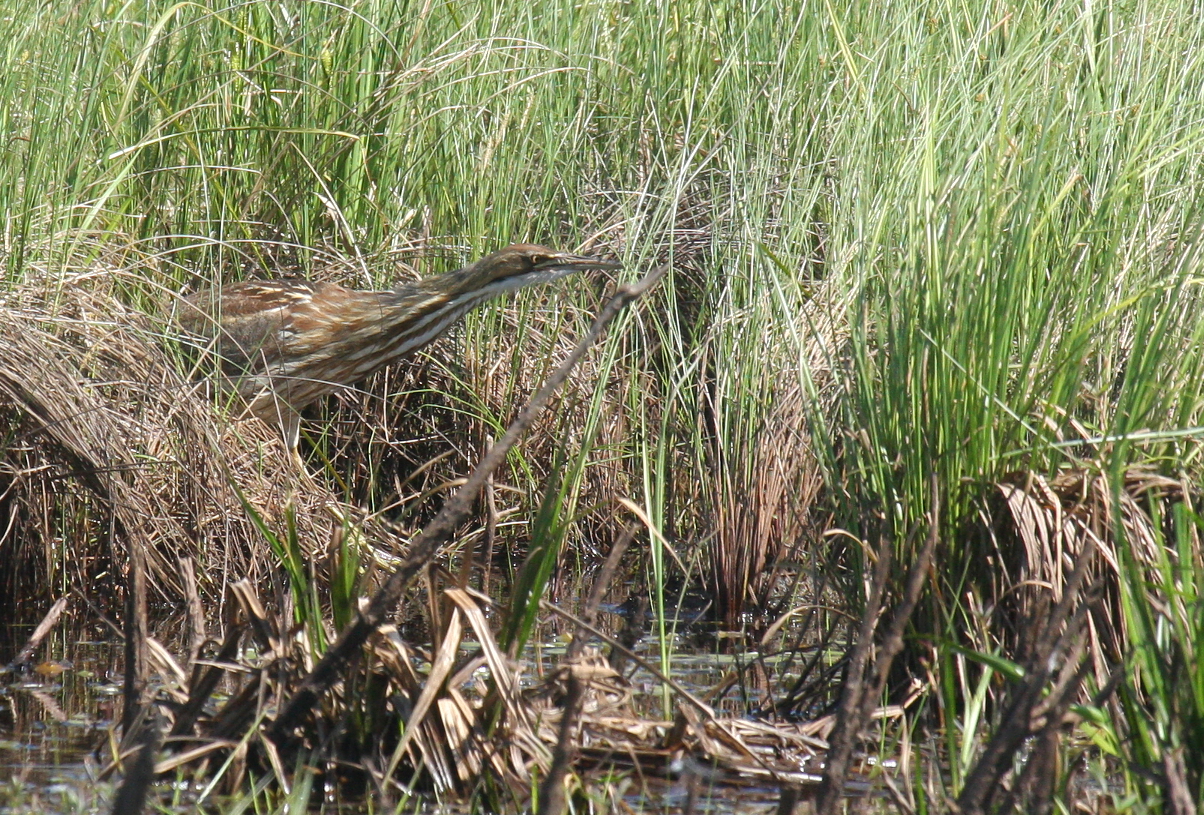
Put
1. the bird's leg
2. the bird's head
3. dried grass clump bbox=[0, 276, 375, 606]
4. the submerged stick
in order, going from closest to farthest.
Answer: the submerged stick, dried grass clump bbox=[0, 276, 375, 606], the bird's leg, the bird's head

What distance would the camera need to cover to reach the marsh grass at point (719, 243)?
3367 mm

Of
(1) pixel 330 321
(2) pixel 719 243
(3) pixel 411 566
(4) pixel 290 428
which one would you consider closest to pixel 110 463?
(4) pixel 290 428

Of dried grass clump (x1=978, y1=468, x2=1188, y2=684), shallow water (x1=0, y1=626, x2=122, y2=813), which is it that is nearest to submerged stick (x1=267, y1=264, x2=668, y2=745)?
shallow water (x1=0, y1=626, x2=122, y2=813)

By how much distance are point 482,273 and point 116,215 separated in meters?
1.21

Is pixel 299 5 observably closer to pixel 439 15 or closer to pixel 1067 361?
pixel 439 15

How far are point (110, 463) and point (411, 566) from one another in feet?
6.16

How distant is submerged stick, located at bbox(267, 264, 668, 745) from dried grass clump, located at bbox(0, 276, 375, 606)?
1394 millimetres

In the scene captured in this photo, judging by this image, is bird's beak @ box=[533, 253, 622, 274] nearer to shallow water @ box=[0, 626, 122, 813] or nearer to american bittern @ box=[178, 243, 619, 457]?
american bittern @ box=[178, 243, 619, 457]

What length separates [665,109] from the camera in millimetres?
5820

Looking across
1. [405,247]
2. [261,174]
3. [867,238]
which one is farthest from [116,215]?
[867,238]

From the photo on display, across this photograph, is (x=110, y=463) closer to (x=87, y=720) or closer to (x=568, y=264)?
(x=87, y=720)

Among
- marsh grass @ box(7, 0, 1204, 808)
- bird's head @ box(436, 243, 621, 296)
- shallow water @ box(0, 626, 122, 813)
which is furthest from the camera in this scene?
bird's head @ box(436, 243, 621, 296)

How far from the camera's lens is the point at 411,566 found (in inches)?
104

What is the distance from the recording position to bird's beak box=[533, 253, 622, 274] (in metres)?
5.14
